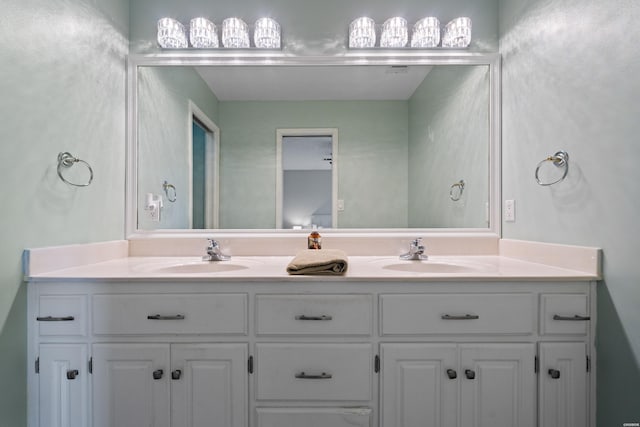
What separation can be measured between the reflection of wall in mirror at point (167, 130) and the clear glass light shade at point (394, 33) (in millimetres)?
971

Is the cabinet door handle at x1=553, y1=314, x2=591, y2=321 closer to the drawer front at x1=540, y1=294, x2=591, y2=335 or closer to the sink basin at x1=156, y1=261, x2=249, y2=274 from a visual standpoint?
the drawer front at x1=540, y1=294, x2=591, y2=335

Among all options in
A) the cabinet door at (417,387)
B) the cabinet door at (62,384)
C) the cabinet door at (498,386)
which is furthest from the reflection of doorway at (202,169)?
the cabinet door at (498,386)

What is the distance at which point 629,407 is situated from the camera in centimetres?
108

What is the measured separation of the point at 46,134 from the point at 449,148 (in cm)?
183

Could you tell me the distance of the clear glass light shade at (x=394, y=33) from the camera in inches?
66.8

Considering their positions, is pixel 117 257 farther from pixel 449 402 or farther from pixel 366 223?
pixel 449 402

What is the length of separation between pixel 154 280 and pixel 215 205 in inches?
26.7

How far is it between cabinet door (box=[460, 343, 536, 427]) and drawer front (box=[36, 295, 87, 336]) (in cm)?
137

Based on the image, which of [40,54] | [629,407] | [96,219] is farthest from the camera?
[96,219]

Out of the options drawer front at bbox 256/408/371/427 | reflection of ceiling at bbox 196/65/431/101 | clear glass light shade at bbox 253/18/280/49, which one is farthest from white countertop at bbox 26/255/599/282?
clear glass light shade at bbox 253/18/280/49

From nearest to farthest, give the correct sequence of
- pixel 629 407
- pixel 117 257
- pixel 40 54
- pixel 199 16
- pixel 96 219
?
pixel 629 407, pixel 40 54, pixel 96 219, pixel 117 257, pixel 199 16

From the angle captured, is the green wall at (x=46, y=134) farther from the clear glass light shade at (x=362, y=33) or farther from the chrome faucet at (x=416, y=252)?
the chrome faucet at (x=416, y=252)

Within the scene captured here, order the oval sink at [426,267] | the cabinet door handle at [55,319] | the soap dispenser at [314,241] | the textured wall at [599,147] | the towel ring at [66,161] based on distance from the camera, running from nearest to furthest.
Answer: the textured wall at [599,147], the cabinet door handle at [55,319], the towel ring at [66,161], the oval sink at [426,267], the soap dispenser at [314,241]

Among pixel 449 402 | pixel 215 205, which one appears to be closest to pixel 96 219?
pixel 215 205
